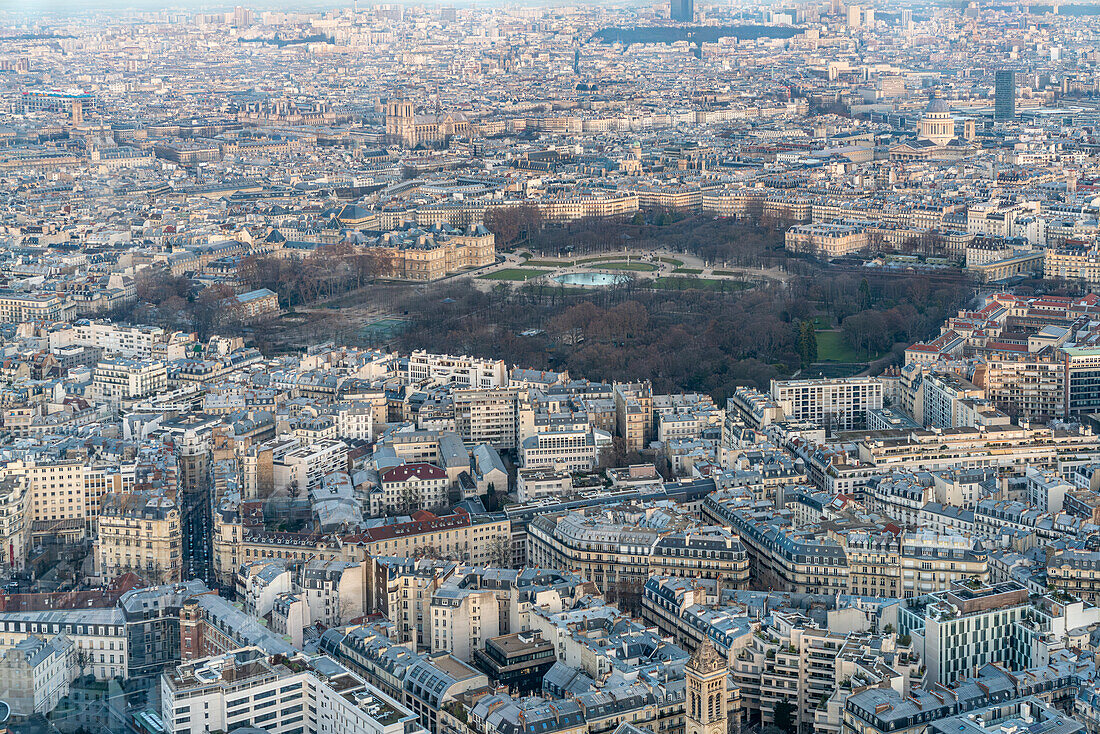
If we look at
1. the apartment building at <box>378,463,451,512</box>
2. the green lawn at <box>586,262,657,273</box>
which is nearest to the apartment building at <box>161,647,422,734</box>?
the apartment building at <box>378,463,451,512</box>

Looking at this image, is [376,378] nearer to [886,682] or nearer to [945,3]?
[886,682]

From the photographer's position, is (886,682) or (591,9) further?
(591,9)

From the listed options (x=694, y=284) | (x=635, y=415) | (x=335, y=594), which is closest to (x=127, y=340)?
(x=635, y=415)

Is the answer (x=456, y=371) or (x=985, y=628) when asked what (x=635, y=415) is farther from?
(x=985, y=628)

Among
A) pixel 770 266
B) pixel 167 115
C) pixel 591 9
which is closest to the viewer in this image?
pixel 770 266

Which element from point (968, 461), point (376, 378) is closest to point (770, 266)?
point (376, 378)

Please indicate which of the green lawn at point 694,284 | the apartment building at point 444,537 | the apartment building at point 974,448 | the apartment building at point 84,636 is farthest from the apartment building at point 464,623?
the green lawn at point 694,284
